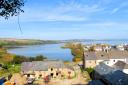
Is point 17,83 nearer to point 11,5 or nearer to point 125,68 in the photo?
point 125,68

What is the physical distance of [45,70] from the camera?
5191 centimetres

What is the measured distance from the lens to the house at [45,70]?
51.2 metres

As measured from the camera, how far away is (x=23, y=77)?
166ft

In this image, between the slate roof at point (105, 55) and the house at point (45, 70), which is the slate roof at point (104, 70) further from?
the slate roof at point (105, 55)

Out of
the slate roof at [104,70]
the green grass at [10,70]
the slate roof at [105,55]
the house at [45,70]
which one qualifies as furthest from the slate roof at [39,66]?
the slate roof at [105,55]

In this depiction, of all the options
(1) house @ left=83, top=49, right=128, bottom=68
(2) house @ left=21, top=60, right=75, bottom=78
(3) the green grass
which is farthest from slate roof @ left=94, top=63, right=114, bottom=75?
(3) the green grass

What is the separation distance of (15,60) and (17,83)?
25.3 m

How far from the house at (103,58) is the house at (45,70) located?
10162mm

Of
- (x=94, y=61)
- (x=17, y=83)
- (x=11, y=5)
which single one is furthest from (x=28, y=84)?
(x=11, y=5)

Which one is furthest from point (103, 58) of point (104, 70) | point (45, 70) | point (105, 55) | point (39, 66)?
point (104, 70)

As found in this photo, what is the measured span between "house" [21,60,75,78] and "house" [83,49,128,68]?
10162 millimetres

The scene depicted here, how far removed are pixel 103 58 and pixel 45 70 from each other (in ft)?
57.7

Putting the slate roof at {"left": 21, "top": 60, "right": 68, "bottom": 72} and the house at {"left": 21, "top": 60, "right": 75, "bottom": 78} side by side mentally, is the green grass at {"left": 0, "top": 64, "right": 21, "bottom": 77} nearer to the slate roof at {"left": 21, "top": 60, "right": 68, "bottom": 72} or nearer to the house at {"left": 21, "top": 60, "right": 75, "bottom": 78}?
the slate roof at {"left": 21, "top": 60, "right": 68, "bottom": 72}

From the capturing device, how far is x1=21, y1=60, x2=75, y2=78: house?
168 ft
